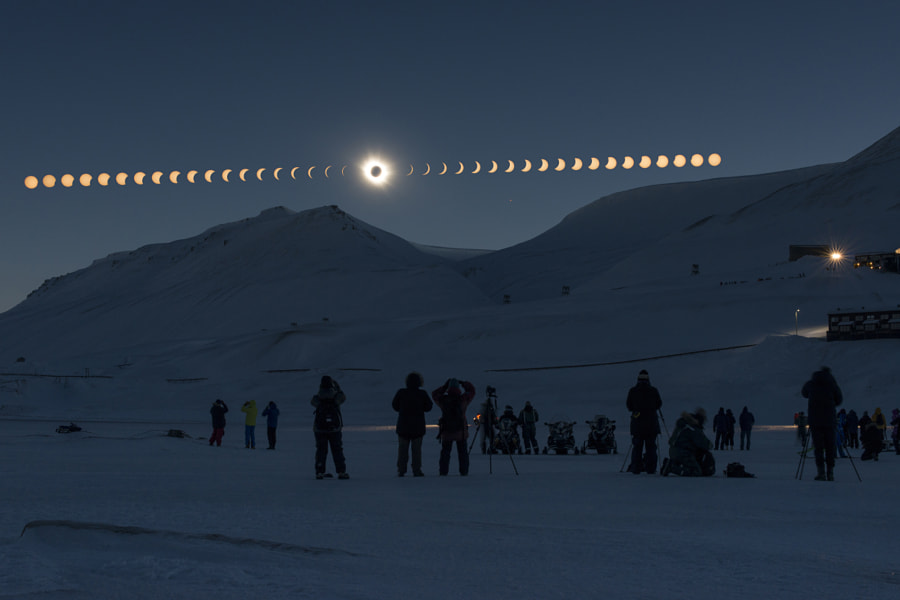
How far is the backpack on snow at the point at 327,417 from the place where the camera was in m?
11.9

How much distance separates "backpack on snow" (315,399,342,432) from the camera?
1191 centimetres

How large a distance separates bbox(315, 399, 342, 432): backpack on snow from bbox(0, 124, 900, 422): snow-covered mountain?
3225 cm

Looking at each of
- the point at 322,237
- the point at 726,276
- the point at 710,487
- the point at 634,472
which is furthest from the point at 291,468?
the point at 322,237

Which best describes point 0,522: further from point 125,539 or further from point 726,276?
point 726,276

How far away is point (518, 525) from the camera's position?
700 cm

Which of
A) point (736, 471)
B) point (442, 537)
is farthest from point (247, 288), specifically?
point (442, 537)

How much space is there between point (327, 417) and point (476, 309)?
242 feet

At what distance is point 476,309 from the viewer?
8569 cm

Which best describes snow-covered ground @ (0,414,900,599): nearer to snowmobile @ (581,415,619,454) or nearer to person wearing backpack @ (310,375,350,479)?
person wearing backpack @ (310,375,350,479)

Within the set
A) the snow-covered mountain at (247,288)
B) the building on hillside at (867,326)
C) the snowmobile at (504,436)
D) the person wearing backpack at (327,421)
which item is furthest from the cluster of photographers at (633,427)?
the snow-covered mountain at (247,288)

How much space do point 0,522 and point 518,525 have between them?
384 cm

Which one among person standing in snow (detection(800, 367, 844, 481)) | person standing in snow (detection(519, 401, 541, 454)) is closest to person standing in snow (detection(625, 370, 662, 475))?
person standing in snow (detection(800, 367, 844, 481))

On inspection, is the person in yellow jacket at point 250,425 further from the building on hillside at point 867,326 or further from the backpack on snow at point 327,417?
the building on hillside at point 867,326

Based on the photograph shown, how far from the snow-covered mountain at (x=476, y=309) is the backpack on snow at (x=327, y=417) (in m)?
32.3
